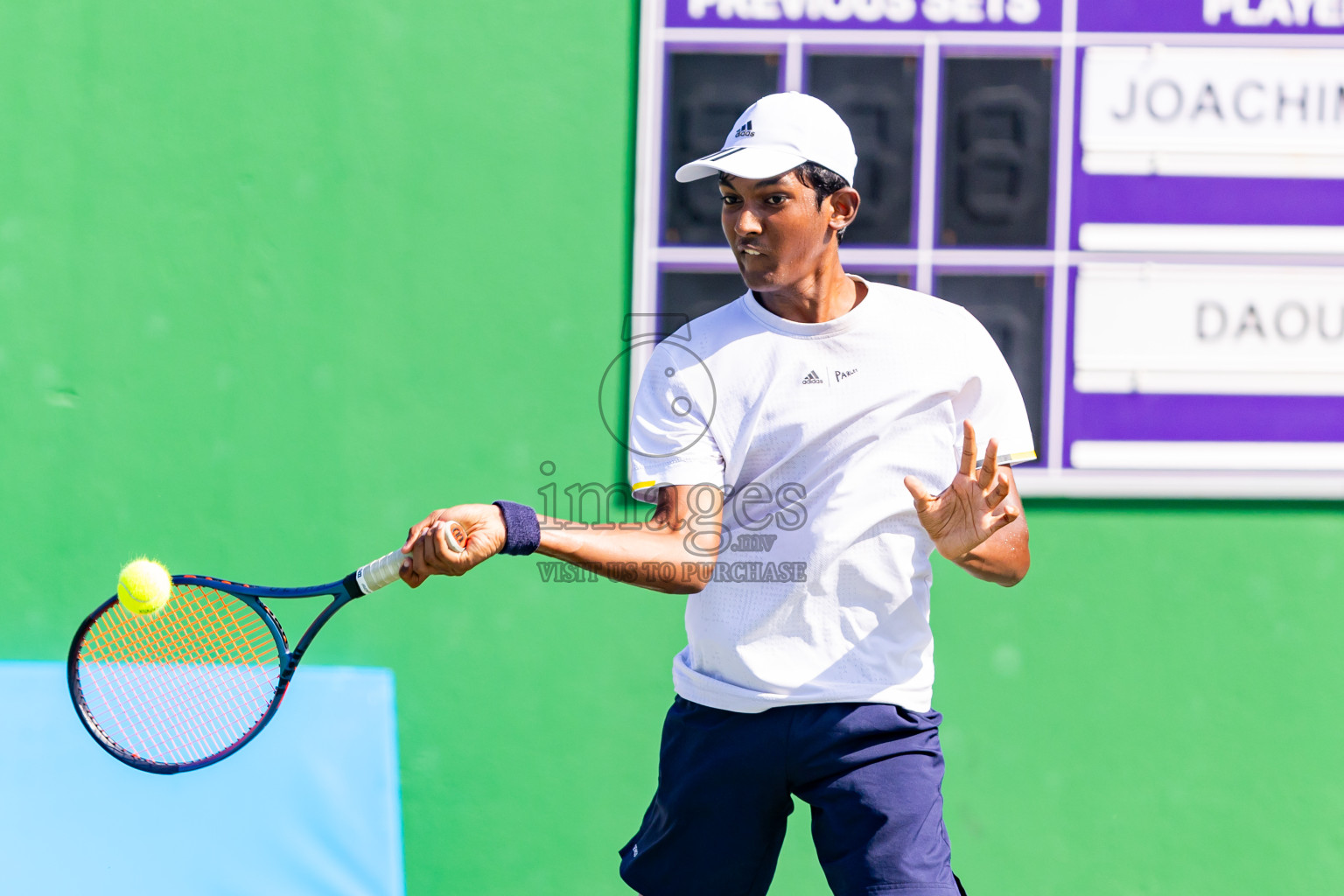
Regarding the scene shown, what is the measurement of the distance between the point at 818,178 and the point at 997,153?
125cm

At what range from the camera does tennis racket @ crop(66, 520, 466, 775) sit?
9.49ft

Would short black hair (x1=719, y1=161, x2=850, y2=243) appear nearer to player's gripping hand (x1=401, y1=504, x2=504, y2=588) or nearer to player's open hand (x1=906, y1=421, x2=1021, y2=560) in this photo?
player's open hand (x1=906, y1=421, x2=1021, y2=560)

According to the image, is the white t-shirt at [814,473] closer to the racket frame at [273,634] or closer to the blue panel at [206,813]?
the racket frame at [273,634]

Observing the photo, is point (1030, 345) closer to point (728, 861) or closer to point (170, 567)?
point (728, 861)

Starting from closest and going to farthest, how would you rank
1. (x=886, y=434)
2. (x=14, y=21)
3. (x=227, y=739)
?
1. (x=886, y=434)
2. (x=227, y=739)
3. (x=14, y=21)

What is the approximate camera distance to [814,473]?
2324 mm

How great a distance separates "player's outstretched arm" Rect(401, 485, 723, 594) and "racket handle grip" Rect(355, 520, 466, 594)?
0.01 m

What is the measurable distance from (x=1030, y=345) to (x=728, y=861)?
68.8 inches

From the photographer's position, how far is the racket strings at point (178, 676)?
2.90 m

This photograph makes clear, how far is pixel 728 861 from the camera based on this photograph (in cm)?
239

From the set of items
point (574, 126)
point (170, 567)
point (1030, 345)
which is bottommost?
point (170, 567)

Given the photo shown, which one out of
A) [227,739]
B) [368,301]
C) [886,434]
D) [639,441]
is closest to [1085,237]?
[886,434]

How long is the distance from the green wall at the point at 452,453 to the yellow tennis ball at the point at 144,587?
107 centimetres

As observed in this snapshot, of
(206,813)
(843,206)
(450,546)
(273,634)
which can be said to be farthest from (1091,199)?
(206,813)
